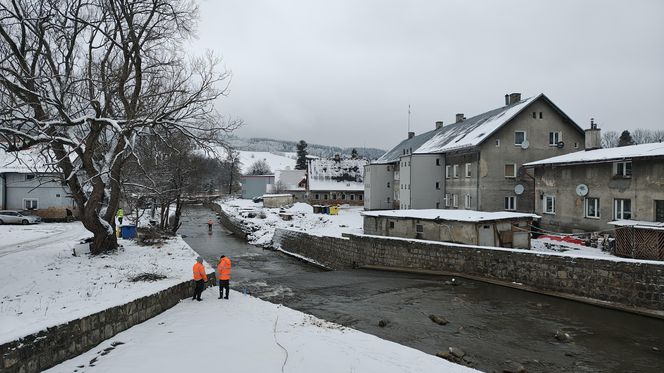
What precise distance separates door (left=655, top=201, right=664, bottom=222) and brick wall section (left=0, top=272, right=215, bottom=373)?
22.0 metres

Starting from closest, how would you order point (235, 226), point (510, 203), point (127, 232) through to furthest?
point (127, 232) < point (510, 203) < point (235, 226)

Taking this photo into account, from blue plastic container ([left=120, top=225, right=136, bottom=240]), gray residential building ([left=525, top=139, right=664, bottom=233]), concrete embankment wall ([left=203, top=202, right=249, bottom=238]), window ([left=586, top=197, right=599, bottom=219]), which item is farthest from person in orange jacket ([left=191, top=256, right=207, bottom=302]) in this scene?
concrete embankment wall ([left=203, top=202, right=249, bottom=238])

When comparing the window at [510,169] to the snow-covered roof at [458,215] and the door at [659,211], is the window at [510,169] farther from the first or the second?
the door at [659,211]

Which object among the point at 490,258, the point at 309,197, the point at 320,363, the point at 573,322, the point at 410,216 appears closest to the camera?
the point at 320,363

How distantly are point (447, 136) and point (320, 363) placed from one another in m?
36.3

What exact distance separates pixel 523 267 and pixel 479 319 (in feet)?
18.3

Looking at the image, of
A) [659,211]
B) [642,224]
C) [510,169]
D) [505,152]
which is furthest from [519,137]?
[642,224]

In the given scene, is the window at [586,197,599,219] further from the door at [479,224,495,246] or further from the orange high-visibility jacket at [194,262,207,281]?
the orange high-visibility jacket at [194,262,207,281]

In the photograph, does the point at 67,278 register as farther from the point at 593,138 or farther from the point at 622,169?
the point at 593,138

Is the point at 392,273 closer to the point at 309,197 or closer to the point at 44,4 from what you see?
the point at 44,4

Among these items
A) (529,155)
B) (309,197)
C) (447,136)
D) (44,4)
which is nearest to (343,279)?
(44,4)

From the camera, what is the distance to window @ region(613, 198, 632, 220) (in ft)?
69.1

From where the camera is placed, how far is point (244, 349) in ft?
29.9

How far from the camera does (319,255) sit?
2912cm
